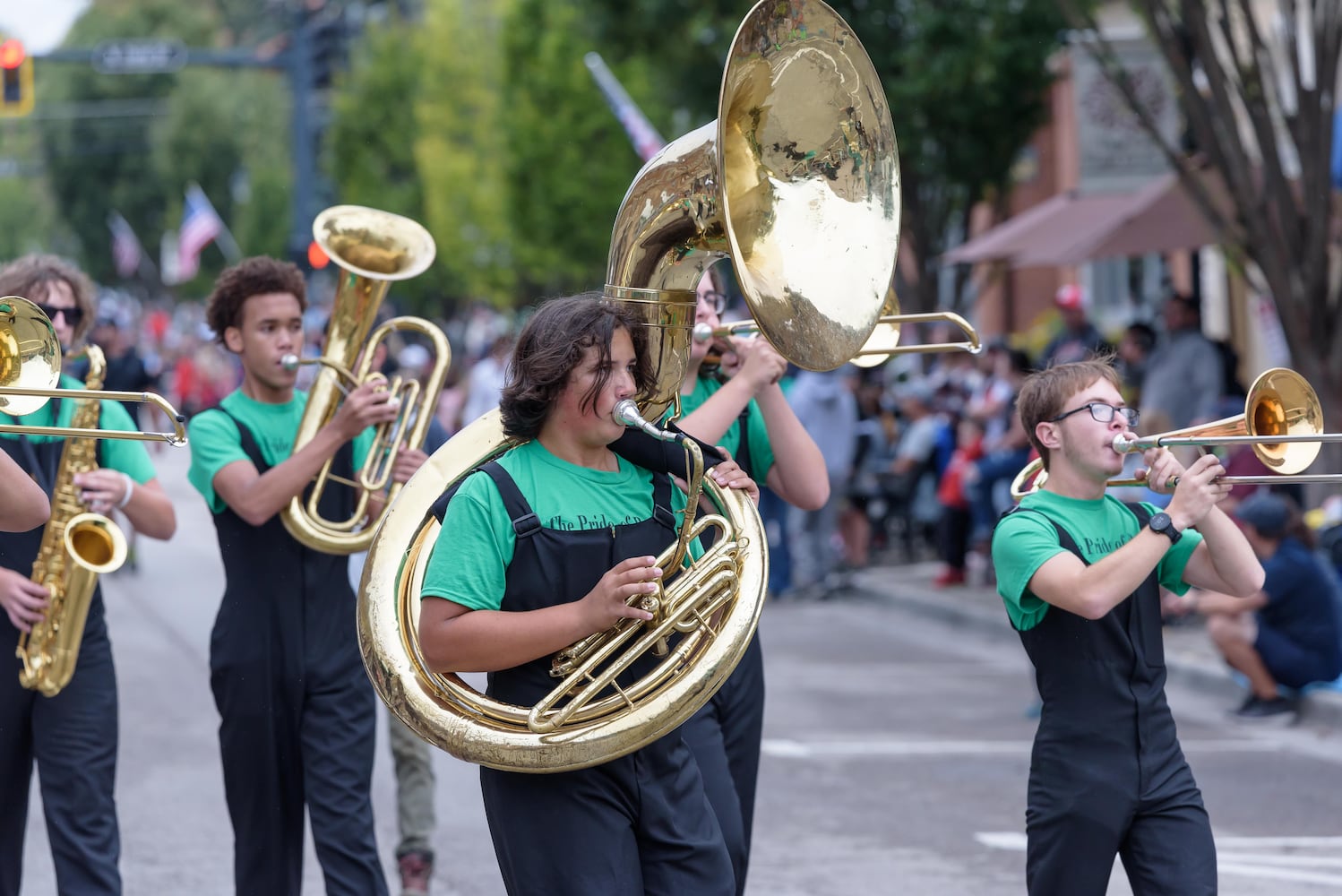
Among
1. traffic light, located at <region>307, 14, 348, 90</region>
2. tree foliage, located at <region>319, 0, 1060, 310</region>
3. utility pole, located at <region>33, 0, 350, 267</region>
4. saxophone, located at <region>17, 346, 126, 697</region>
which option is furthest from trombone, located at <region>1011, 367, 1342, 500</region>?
traffic light, located at <region>307, 14, 348, 90</region>

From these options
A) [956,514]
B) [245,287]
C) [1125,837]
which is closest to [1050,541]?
[1125,837]

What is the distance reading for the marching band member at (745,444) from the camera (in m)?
4.42

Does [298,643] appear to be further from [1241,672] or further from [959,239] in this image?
[959,239]

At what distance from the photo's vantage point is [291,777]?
15.6 ft

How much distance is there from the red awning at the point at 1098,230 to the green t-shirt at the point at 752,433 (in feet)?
24.1

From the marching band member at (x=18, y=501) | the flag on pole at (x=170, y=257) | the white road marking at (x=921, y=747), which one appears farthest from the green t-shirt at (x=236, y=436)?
the flag on pole at (x=170, y=257)

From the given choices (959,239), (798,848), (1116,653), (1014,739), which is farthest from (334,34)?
(1116,653)

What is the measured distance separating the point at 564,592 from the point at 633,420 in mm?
360

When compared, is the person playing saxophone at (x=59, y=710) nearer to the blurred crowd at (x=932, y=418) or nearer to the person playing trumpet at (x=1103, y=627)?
the person playing trumpet at (x=1103, y=627)

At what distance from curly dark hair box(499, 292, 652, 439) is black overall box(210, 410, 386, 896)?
1.39m

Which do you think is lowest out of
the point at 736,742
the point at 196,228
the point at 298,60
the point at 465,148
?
the point at 736,742

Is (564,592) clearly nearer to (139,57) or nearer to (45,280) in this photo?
(45,280)

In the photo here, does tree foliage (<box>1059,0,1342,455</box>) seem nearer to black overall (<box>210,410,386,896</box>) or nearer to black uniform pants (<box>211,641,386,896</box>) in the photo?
black overall (<box>210,410,386,896</box>)

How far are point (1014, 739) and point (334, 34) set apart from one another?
1523 centimetres
